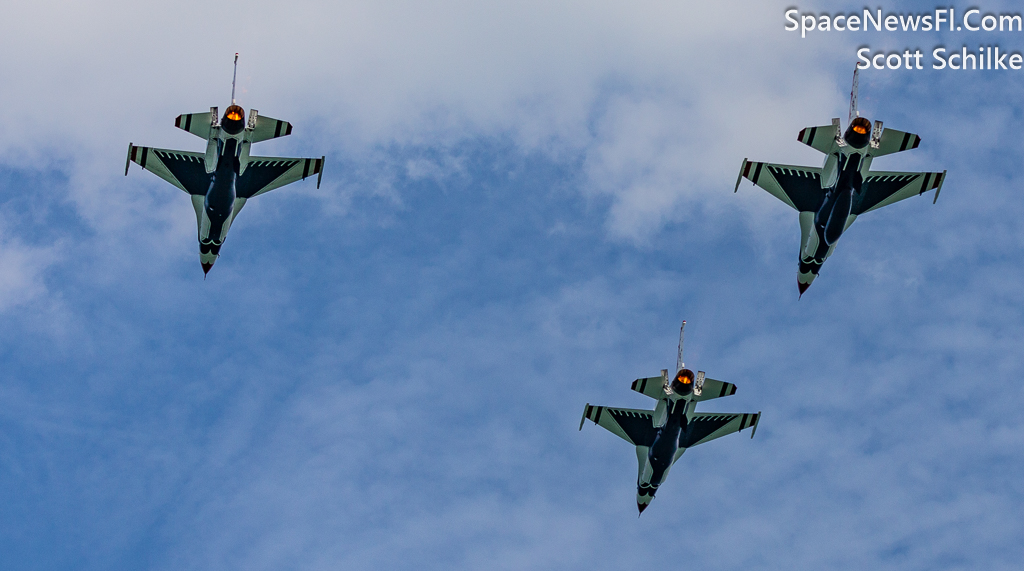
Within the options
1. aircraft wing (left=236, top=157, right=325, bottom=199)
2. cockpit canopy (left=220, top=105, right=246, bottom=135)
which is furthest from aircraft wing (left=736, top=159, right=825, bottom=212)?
cockpit canopy (left=220, top=105, right=246, bottom=135)

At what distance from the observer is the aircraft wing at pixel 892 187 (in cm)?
7644

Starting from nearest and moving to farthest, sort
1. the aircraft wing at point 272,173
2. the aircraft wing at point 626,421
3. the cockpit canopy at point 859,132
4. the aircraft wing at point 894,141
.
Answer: the cockpit canopy at point 859,132 < the aircraft wing at point 894,141 < the aircraft wing at point 272,173 < the aircraft wing at point 626,421

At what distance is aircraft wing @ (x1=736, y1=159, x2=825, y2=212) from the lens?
250 ft

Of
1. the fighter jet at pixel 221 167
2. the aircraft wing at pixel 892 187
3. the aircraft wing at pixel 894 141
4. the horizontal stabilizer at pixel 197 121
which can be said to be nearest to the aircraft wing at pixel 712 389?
the aircraft wing at pixel 892 187

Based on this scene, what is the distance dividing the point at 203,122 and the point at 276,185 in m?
8.01

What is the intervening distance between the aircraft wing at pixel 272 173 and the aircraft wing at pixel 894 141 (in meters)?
30.9

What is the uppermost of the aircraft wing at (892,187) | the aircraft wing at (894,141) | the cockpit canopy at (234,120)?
the aircraft wing at (892,187)

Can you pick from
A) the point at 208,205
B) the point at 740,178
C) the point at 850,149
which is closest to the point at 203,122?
the point at 208,205

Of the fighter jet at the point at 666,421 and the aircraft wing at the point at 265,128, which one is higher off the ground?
the aircraft wing at the point at 265,128

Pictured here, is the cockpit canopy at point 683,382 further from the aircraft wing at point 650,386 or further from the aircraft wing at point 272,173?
the aircraft wing at point 272,173

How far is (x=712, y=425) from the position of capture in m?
83.2

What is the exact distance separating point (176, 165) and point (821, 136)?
35583mm

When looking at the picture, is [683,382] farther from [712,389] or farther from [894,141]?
[894,141]

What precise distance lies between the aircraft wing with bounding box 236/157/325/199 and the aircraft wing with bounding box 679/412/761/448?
26496 mm
